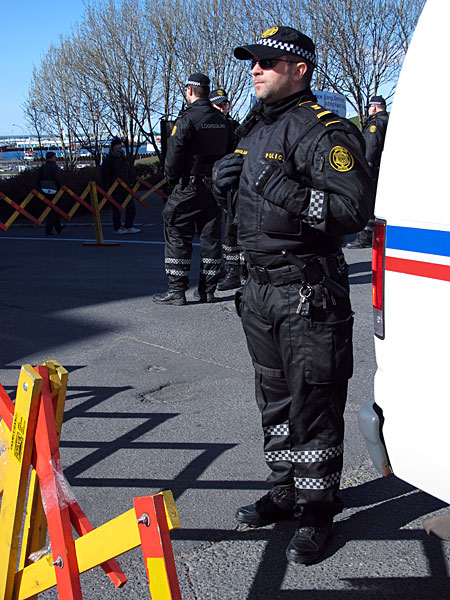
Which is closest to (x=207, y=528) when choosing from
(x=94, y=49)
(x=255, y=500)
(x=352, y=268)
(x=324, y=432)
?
(x=255, y=500)

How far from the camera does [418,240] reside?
2436mm

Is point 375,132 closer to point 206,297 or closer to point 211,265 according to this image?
point 211,265

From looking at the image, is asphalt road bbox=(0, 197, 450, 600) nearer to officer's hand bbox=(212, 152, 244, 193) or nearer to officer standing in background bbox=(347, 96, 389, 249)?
officer's hand bbox=(212, 152, 244, 193)

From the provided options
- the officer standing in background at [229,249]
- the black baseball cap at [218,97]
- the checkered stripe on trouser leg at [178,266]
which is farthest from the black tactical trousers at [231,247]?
the black baseball cap at [218,97]

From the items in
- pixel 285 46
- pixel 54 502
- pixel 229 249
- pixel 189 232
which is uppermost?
pixel 285 46

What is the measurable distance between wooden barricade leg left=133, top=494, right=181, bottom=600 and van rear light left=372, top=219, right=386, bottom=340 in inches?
45.6

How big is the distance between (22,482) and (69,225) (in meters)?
15.5

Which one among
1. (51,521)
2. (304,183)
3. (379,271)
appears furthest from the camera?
(304,183)

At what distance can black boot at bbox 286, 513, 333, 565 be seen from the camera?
3.03 meters

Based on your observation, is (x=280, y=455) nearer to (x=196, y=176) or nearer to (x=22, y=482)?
(x=22, y=482)

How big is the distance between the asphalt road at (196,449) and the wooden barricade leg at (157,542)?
96 cm

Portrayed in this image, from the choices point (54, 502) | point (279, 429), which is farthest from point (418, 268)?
point (54, 502)

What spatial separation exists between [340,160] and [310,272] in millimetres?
469

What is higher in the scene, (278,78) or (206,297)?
(278,78)
